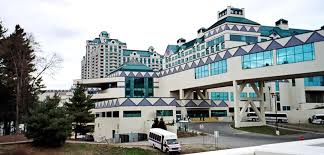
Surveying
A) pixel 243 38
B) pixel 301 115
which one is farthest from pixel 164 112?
pixel 243 38

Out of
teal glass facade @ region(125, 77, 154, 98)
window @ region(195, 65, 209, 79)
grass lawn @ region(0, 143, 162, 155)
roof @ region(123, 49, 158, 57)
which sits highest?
roof @ region(123, 49, 158, 57)

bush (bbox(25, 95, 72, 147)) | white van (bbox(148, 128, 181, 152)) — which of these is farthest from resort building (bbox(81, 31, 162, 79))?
bush (bbox(25, 95, 72, 147))

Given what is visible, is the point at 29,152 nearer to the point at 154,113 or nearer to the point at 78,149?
the point at 78,149

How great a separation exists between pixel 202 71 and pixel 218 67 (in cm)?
562

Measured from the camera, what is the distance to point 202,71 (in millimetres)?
60688

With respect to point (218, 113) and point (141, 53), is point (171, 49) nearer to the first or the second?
point (141, 53)

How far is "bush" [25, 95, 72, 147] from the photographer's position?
1125 inches

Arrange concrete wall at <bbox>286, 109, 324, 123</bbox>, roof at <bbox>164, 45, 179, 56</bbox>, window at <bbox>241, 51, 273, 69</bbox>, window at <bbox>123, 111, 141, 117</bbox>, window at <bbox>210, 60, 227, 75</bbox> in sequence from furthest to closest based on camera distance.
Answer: roof at <bbox>164, 45, 179, 56</bbox>
concrete wall at <bbox>286, 109, 324, 123</bbox>
window at <bbox>210, 60, 227, 75</bbox>
window at <bbox>123, 111, 141, 117</bbox>
window at <bbox>241, 51, 273, 69</bbox>

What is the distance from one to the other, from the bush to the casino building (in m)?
17.7

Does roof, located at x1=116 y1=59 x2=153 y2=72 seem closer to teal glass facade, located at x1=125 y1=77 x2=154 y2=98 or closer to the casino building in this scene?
the casino building

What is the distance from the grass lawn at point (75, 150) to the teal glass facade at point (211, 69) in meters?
27.9

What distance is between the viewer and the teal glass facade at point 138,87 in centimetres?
7725

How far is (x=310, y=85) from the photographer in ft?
265

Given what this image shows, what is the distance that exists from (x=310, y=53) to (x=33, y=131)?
120ft
